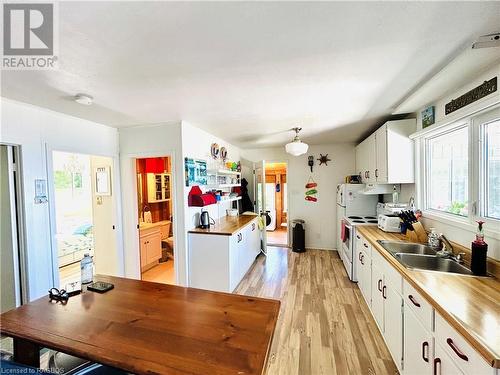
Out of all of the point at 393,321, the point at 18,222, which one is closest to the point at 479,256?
the point at 393,321

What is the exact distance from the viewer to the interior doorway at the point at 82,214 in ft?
10.9

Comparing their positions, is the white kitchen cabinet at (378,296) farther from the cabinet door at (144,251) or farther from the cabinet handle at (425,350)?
the cabinet door at (144,251)

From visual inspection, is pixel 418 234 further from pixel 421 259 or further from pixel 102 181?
pixel 102 181

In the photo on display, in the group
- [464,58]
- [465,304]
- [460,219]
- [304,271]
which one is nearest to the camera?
[465,304]

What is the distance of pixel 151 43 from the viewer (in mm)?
1262

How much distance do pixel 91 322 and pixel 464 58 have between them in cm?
275

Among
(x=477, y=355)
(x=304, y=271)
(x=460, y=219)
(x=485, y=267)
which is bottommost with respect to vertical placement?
(x=304, y=271)

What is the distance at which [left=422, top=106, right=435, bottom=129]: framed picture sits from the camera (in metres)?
2.36

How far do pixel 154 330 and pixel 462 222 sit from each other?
2.52m

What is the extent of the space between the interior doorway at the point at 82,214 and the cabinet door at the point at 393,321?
342cm

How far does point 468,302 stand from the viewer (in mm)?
1187

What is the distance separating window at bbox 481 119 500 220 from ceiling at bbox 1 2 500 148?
495 mm

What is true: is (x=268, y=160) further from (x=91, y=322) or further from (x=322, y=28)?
(x=91, y=322)

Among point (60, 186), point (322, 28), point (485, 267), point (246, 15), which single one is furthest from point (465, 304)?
point (60, 186)
